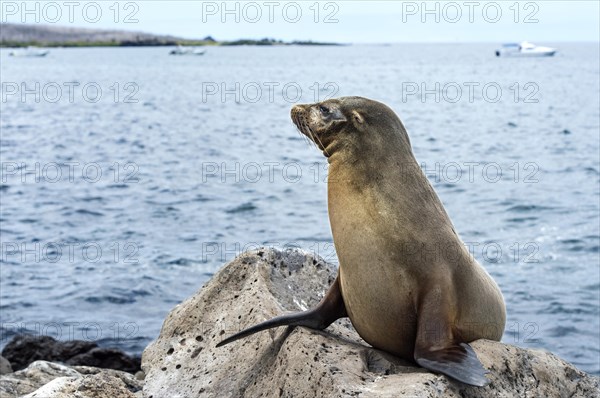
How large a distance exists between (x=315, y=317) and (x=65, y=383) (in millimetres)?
1609

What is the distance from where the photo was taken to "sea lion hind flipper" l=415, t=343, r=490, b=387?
483cm

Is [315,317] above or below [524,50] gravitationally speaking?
above

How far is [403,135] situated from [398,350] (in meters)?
1.35

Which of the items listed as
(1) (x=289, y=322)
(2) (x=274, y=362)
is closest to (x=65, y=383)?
(2) (x=274, y=362)

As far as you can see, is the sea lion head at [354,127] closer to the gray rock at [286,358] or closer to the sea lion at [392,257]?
the sea lion at [392,257]

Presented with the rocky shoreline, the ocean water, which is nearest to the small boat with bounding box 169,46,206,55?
the ocean water

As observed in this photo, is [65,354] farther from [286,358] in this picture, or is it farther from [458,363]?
[458,363]

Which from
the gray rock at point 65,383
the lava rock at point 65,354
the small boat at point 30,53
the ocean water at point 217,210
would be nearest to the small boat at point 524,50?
the small boat at point 30,53

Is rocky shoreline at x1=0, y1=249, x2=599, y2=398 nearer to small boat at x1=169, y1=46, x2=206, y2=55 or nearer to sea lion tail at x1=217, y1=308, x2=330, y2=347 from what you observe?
sea lion tail at x1=217, y1=308, x2=330, y2=347

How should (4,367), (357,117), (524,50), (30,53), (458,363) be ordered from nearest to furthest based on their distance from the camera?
1. (458,363)
2. (357,117)
3. (4,367)
4. (524,50)
5. (30,53)

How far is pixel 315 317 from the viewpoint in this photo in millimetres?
5812

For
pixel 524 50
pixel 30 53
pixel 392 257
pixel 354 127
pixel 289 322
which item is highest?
pixel 354 127

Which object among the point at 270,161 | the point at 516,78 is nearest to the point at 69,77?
the point at 516,78

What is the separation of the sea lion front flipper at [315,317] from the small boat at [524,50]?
5794 inches
